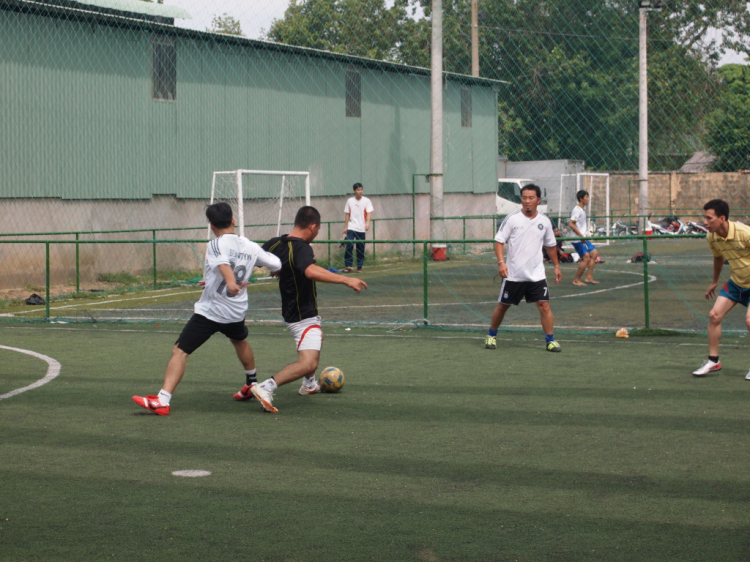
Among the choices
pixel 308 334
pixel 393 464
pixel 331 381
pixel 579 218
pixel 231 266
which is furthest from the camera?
pixel 579 218

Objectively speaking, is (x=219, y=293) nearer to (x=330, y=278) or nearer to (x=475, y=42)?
(x=330, y=278)

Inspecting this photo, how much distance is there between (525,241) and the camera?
11.9 meters

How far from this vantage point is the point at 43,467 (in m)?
6.52

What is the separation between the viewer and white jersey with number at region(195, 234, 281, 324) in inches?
326

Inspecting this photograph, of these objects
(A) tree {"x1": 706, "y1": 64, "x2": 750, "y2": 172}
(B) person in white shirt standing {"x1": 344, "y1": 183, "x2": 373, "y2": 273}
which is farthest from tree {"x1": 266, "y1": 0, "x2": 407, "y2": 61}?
(B) person in white shirt standing {"x1": 344, "y1": 183, "x2": 373, "y2": 273}

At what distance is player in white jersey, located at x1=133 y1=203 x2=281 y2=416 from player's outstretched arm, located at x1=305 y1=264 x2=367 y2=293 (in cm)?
29

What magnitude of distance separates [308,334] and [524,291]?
13.3 feet

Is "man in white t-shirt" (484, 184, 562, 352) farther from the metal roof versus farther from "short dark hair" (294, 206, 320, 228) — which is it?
the metal roof

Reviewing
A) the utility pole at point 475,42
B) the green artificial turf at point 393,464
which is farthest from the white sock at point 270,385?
the utility pole at point 475,42

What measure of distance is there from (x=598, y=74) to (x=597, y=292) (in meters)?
25.0

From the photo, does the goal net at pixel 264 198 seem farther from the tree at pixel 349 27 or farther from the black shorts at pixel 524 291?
the tree at pixel 349 27

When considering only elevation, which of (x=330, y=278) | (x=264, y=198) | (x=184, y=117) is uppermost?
(x=184, y=117)

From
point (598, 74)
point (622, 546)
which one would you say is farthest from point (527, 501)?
point (598, 74)

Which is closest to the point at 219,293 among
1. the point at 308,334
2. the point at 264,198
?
the point at 308,334
